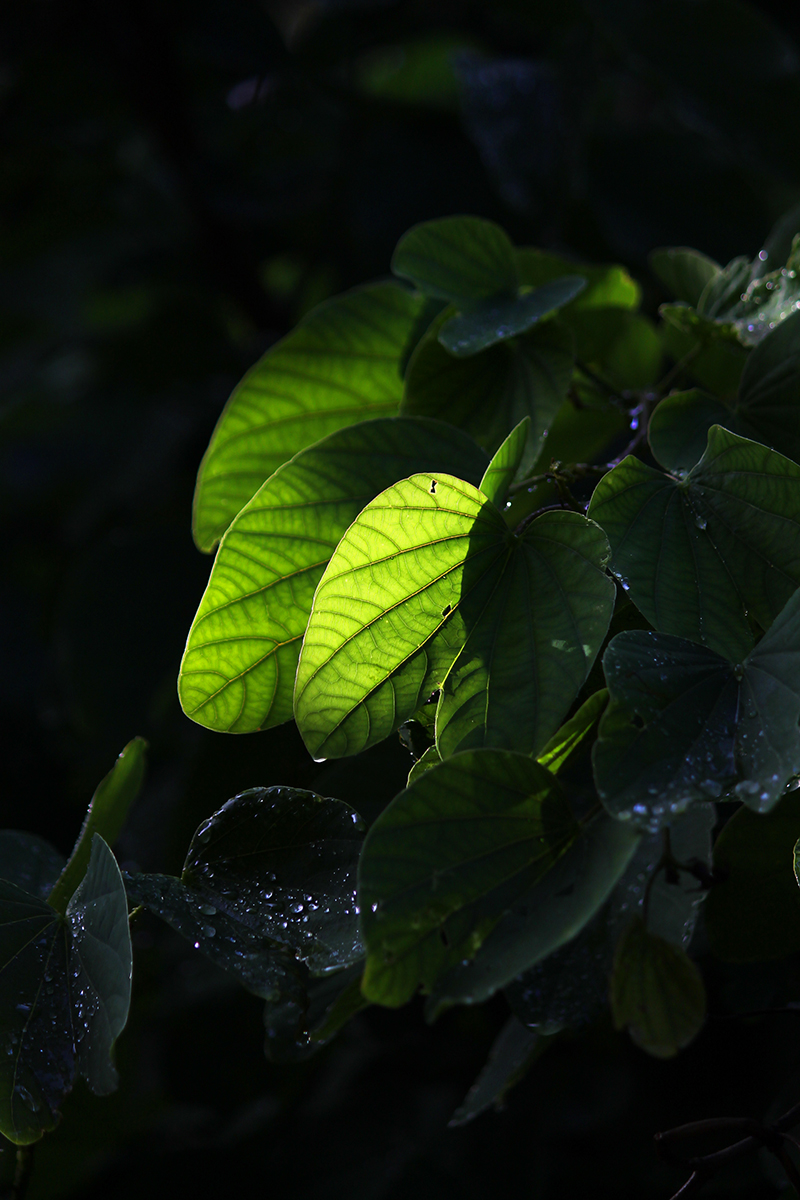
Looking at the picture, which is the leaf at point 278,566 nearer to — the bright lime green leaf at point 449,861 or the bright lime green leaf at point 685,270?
the bright lime green leaf at point 449,861

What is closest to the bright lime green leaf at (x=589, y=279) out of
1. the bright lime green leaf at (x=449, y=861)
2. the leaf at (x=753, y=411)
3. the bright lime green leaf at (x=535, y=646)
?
the leaf at (x=753, y=411)

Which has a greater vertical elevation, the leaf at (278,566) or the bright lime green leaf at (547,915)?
the leaf at (278,566)

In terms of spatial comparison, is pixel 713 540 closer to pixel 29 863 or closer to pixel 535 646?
pixel 535 646

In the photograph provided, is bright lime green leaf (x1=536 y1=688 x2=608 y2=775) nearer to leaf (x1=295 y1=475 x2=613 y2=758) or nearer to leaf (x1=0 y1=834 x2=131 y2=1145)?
leaf (x1=295 y1=475 x2=613 y2=758)

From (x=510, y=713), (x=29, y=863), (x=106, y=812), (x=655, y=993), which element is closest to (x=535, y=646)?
(x=510, y=713)

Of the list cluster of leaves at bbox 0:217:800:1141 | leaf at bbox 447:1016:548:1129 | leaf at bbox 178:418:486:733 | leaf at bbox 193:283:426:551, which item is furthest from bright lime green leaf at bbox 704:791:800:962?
leaf at bbox 193:283:426:551

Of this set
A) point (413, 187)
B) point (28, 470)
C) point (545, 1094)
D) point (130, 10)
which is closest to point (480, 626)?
point (545, 1094)

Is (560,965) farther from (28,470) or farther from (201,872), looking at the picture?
(28,470)
